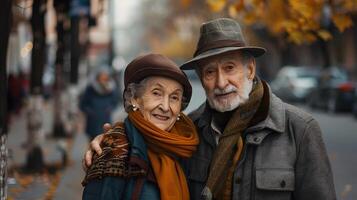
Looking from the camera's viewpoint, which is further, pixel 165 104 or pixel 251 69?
pixel 251 69

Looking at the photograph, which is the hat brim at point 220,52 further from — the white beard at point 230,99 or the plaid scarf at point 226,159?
the plaid scarf at point 226,159

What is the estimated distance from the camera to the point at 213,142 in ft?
12.0

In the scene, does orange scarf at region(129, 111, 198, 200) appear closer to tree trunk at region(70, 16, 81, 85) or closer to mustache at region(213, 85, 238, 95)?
mustache at region(213, 85, 238, 95)

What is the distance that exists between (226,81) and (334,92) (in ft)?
82.8

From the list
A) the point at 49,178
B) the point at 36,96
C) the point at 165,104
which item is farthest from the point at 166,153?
the point at 36,96

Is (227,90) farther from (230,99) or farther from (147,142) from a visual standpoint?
(147,142)

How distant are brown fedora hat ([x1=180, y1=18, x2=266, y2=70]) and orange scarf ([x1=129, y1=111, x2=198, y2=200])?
395 millimetres

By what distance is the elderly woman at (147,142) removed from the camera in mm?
3387

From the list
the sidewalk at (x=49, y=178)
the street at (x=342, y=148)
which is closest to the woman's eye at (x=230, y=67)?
the street at (x=342, y=148)

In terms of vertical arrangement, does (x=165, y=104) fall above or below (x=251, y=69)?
below

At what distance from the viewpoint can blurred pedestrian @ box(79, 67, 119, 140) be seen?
46.6 ft

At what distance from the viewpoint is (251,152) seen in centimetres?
354

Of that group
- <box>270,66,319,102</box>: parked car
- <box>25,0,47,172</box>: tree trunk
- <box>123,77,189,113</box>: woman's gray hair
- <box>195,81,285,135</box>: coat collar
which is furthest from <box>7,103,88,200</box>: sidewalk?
<box>270,66,319,102</box>: parked car

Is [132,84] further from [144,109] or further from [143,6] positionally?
[143,6]
